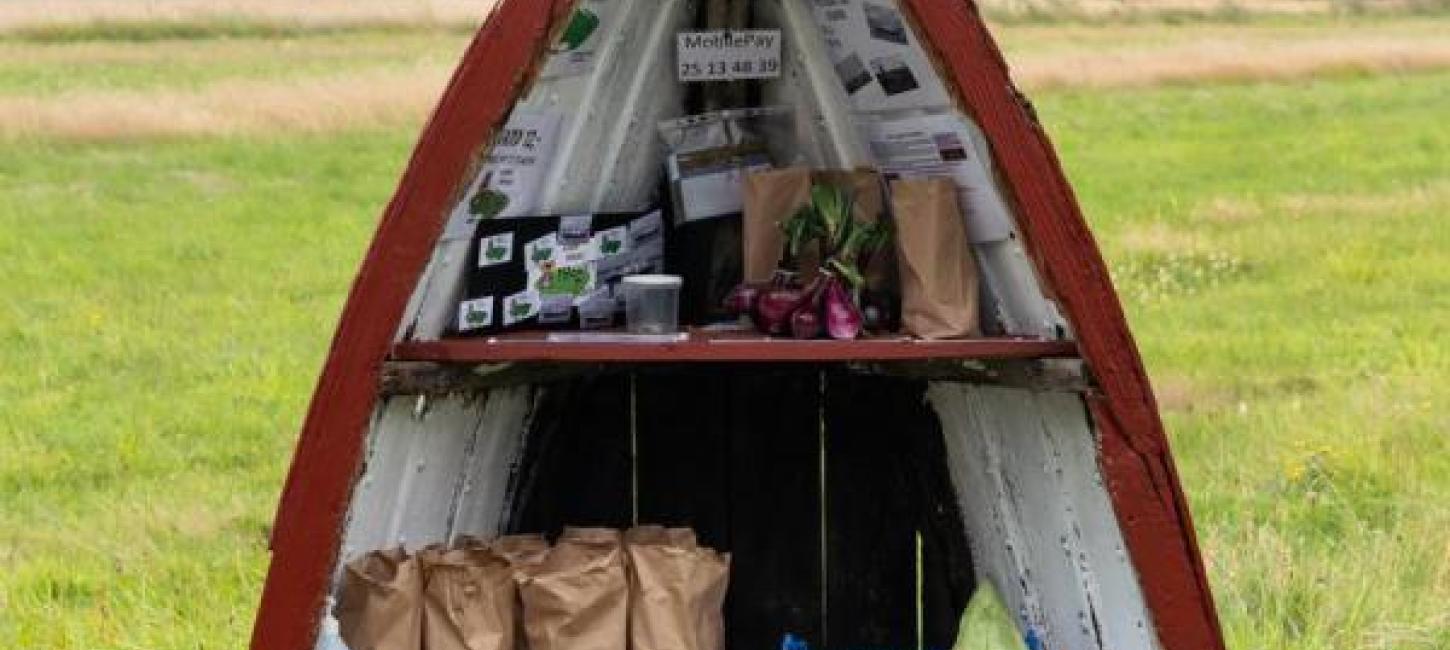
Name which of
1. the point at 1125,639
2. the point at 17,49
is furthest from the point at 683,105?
the point at 17,49

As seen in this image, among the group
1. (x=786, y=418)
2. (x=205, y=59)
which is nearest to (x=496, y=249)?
(x=786, y=418)

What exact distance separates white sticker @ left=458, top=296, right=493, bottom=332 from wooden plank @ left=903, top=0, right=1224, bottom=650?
90 cm

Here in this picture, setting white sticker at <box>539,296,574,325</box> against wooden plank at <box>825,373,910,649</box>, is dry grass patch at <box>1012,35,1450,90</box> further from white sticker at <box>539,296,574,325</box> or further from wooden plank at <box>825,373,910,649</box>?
white sticker at <box>539,296,574,325</box>

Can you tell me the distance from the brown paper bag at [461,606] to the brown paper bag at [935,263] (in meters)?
0.81

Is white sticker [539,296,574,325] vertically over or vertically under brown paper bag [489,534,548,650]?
over

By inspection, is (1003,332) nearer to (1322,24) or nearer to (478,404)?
(478,404)

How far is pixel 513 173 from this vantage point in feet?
12.2

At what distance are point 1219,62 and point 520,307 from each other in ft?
79.3

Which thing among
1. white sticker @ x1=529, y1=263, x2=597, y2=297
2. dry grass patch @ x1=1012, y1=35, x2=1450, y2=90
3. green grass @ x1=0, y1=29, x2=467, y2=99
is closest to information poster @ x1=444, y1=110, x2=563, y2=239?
white sticker @ x1=529, y1=263, x2=597, y2=297

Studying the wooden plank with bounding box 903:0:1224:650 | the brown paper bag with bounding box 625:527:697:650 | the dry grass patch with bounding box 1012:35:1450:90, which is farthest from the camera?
the dry grass patch with bounding box 1012:35:1450:90

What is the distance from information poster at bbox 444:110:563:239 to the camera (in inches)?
141

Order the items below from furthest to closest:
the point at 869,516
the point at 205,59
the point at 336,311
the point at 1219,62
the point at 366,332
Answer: the point at 205,59 → the point at 1219,62 → the point at 336,311 → the point at 869,516 → the point at 366,332

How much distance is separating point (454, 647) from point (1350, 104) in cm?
2044

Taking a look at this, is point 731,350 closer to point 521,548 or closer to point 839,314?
point 839,314
